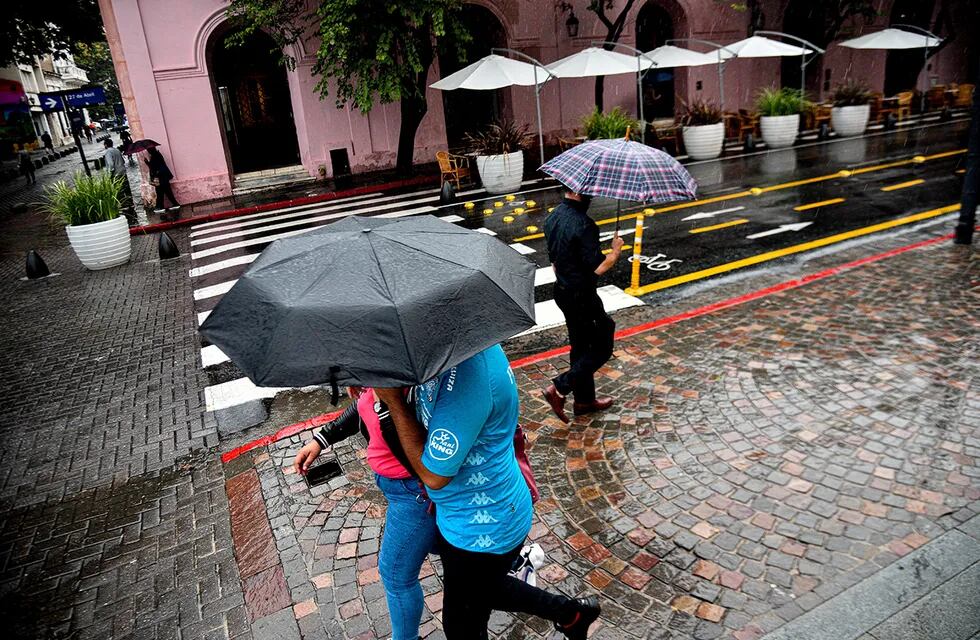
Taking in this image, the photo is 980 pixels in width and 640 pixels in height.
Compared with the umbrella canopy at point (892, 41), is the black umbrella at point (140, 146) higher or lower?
lower

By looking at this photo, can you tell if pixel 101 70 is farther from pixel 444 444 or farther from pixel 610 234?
pixel 444 444

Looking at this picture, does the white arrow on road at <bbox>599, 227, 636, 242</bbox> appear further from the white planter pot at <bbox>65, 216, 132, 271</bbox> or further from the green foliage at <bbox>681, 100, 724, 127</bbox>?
the white planter pot at <bbox>65, 216, 132, 271</bbox>

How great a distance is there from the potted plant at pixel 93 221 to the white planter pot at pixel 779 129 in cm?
1760

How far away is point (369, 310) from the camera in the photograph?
6.41 feet

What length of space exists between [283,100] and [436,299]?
1010 inches

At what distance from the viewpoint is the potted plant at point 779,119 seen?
18578 mm

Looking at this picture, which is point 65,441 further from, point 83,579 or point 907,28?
point 907,28

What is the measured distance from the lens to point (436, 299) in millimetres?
2029

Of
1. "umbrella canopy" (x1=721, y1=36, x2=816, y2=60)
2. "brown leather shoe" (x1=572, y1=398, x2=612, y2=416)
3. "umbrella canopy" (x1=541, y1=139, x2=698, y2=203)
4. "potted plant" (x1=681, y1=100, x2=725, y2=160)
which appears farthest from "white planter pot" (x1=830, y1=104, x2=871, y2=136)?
"brown leather shoe" (x1=572, y1=398, x2=612, y2=416)

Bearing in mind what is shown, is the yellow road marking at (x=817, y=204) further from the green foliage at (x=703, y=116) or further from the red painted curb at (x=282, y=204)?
the red painted curb at (x=282, y=204)

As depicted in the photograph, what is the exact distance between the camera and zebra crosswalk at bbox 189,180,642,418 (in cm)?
691

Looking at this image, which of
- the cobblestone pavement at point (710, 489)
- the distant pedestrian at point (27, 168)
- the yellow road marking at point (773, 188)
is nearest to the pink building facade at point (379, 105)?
the yellow road marking at point (773, 188)

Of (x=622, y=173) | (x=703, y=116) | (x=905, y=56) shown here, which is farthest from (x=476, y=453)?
(x=905, y=56)

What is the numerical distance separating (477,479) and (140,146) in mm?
17865
